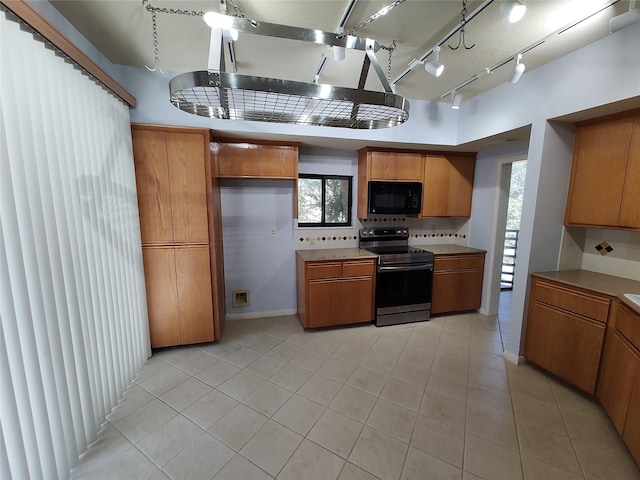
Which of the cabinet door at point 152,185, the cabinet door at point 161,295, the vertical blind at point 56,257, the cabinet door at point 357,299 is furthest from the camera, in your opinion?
the cabinet door at point 357,299

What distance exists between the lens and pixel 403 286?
3201mm

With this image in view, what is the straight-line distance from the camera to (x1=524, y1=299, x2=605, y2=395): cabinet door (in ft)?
6.46

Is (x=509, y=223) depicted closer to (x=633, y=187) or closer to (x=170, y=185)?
(x=633, y=187)

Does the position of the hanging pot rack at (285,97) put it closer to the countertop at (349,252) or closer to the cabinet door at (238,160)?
the cabinet door at (238,160)

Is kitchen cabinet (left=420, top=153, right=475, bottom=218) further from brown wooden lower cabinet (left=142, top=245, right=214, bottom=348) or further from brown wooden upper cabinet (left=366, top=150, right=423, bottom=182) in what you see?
brown wooden lower cabinet (left=142, top=245, right=214, bottom=348)

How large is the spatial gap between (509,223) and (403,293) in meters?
2.87

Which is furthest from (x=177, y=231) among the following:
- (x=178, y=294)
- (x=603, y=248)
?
(x=603, y=248)

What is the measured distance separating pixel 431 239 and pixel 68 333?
404 centimetres

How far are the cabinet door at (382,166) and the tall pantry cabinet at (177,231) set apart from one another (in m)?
1.90

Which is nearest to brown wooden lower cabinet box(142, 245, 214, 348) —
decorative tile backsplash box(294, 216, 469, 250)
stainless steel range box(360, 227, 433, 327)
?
decorative tile backsplash box(294, 216, 469, 250)

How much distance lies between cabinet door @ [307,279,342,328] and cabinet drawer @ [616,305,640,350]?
7.33 ft

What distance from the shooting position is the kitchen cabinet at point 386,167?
3225mm

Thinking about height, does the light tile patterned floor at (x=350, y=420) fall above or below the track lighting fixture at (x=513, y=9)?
below

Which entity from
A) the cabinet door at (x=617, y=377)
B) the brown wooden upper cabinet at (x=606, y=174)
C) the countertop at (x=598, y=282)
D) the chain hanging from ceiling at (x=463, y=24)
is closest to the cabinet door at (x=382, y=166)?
the chain hanging from ceiling at (x=463, y=24)
